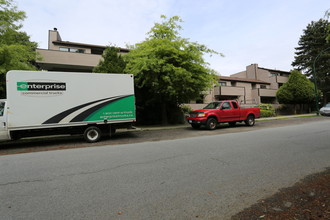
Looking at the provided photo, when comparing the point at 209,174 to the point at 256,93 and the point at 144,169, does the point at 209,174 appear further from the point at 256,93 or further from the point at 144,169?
the point at 256,93

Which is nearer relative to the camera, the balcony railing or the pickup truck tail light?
the pickup truck tail light

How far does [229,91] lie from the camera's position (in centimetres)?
2712

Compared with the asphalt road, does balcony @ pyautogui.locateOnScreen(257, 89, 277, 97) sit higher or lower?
higher

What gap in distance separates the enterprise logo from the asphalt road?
3062mm

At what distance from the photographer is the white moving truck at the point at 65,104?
7.47 metres

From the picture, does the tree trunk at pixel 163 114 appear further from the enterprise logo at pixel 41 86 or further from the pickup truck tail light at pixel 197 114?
the enterprise logo at pixel 41 86

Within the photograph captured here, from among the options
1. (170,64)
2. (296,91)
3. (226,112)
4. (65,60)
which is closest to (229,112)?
(226,112)

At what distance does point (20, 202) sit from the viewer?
3031 millimetres

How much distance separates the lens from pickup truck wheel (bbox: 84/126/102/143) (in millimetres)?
8523

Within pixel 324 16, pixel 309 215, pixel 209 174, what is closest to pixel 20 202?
pixel 209 174

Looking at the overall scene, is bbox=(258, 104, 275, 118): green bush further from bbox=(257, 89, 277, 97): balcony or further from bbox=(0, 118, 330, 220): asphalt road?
bbox=(0, 118, 330, 220): asphalt road

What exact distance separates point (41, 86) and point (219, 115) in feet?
33.6

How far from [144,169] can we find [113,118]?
490 centimetres

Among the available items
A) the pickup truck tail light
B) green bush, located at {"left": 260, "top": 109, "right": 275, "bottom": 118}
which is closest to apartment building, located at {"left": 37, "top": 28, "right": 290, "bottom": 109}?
green bush, located at {"left": 260, "top": 109, "right": 275, "bottom": 118}
